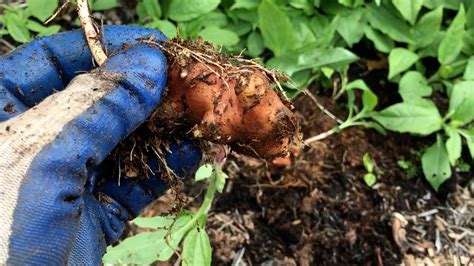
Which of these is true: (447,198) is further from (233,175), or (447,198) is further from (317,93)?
(233,175)

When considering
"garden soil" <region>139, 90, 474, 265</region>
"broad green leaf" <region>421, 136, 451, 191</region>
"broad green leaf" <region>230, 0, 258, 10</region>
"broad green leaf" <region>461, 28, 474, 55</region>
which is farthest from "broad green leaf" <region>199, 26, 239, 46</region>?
"broad green leaf" <region>461, 28, 474, 55</region>

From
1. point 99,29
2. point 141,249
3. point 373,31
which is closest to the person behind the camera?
point 99,29

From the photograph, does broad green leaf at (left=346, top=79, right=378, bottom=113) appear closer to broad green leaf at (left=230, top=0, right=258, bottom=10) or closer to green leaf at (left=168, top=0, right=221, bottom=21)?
broad green leaf at (left=230, top=0, right=258, bottom=10)

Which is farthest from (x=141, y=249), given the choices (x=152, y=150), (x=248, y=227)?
(x=248, y=227)

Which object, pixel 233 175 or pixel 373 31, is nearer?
pixel 233 175

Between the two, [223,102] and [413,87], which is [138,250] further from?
[413,87]

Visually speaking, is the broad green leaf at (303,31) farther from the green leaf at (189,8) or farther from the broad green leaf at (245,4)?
the green leaf at (189,8)

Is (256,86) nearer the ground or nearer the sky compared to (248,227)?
nearer the sky
